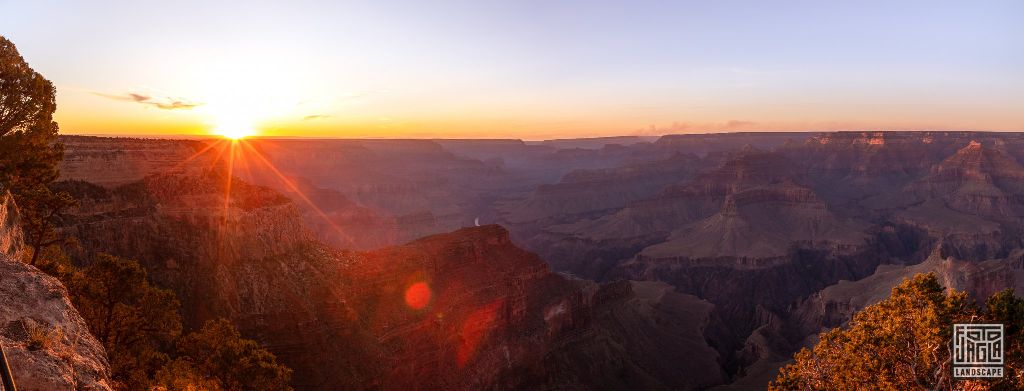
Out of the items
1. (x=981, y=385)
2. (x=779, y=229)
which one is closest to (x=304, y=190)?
(x=779, y=229)

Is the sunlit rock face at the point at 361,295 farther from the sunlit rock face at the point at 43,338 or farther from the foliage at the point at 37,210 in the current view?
the sunlit rock face at the point at 43,338

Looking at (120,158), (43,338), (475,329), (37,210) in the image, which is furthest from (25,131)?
(475,329)

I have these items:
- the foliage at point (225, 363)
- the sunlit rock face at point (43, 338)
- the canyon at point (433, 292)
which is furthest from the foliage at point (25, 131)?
the canyon at point (433, 292)

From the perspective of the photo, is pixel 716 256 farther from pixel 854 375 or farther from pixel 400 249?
pixel 854 375

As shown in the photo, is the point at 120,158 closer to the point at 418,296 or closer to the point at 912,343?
the point at 418,296

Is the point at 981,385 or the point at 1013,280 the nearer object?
the point at 981,385
